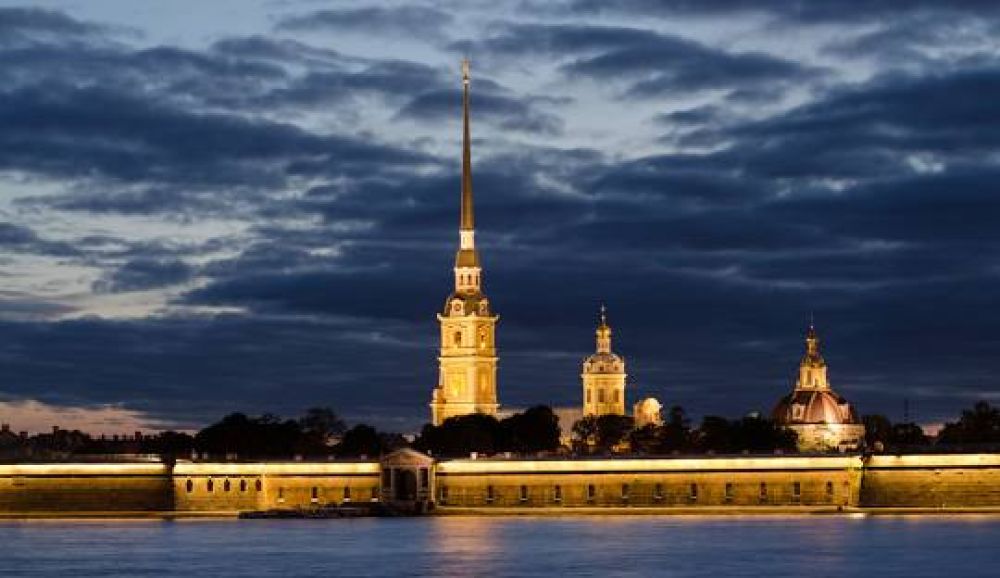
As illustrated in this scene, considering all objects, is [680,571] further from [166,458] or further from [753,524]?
[166,458]

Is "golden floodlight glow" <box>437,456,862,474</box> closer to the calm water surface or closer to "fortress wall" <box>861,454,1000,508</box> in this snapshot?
"fortress wall" <box>861,454,1000,508</box>

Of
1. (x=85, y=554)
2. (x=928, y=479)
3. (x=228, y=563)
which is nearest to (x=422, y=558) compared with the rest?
(x=228, y=563)

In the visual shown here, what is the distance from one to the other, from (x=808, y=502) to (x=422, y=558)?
5717 centimetres

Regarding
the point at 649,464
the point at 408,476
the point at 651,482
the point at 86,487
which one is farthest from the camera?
the point at 86,487

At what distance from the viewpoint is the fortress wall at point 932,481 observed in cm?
14900

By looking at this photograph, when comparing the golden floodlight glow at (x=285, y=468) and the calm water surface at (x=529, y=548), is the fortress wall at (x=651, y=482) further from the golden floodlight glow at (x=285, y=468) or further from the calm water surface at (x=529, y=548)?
the calm water surface at (x=529, y=548)

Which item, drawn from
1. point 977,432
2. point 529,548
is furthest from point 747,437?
point 529,548

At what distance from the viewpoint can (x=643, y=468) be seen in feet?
522

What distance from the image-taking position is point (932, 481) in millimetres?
151125

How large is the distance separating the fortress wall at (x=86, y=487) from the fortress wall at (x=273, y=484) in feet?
4.91

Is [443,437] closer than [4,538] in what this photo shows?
No

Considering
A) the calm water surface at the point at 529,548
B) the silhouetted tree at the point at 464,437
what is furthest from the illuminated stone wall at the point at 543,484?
the silhouetted tree at the point at 464,437

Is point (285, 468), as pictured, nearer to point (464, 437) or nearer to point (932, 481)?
point (464, 437)

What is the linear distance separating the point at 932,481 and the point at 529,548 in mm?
48016
